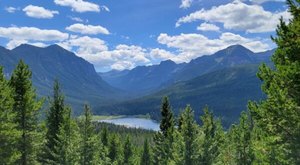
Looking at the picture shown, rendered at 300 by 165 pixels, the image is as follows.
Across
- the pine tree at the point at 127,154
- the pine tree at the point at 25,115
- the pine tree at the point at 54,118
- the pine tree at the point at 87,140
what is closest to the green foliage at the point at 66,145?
the pine tree at the point at 54,118

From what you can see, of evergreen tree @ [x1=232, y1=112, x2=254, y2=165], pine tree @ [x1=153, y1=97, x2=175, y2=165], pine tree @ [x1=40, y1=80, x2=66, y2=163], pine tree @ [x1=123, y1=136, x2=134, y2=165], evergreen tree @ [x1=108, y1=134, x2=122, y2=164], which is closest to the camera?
pine tree @ [x1=40, y1=80, x2=66, y2=163]

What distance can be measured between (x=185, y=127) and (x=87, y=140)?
38.2ft

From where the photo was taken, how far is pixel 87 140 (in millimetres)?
46188

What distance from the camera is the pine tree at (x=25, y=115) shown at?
1315 inches

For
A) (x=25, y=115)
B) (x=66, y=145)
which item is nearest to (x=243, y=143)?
(x=66, y=145)

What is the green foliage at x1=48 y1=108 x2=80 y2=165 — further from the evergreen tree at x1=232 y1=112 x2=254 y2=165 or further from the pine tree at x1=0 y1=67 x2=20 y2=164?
the evergreen tree at x1=232 y1=112 x2=254 y2=165

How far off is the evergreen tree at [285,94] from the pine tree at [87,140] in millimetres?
28133

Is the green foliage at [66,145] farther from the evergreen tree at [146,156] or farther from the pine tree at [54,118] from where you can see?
the evergreen tree at [146,156]

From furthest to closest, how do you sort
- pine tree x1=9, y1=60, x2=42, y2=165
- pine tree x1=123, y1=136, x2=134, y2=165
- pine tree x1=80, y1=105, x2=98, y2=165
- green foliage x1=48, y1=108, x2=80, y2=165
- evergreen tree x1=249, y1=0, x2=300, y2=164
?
pine tree x1=123, y1=136, x2=134, y2=165 < pine tree x1=80, y1=105, x2=98, y2=165 < green foliage x1=48, y1=108, x2=80, y2=165 < pine tree x1=9, y1=60, x2=42, y2=165 < evergreen tree x1=249, y1=0, x2=300, y2=164

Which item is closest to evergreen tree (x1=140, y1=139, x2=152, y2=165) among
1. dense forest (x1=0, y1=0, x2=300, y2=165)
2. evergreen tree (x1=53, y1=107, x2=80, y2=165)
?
dense forest (x1=0, y1=0, x2=300, y2=165)

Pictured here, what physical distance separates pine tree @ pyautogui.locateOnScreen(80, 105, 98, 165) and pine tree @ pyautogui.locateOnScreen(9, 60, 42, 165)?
11437 mm

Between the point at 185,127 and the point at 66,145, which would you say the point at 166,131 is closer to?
the point at 185,127

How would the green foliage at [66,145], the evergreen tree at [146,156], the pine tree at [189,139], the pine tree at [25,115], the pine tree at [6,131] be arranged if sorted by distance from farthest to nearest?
the evergreen tree at [146,156] → the pine tree at [189,139] → the green foliage at [66,145] → the pine tree at [25,115] → the pine tree at [6,131]

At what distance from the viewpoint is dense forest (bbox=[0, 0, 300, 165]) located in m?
19.4
